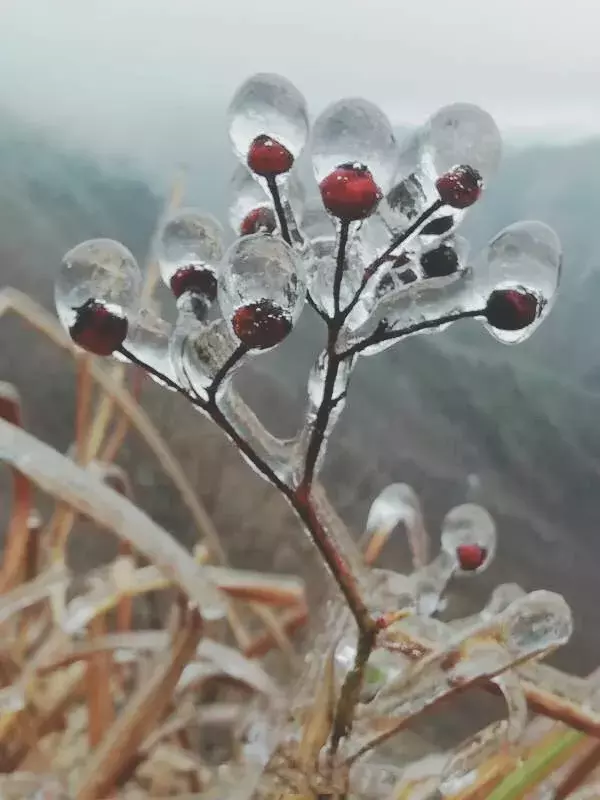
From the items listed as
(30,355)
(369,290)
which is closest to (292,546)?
(30,355)

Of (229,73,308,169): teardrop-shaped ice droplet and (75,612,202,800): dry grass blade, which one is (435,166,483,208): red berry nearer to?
(229,73,308,169): teardrop-shaped ice droplet

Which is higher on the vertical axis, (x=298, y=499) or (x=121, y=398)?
(x=121, y=398)

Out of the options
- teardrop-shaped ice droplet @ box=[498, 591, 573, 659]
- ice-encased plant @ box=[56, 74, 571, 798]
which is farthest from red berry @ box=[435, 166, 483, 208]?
teardrop-shaped ice droplet @ box=[498, 591, 573, 659]

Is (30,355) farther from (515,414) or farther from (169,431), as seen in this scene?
(515,414)

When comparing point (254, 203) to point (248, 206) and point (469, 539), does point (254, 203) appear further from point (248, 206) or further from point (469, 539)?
point (469, 539)

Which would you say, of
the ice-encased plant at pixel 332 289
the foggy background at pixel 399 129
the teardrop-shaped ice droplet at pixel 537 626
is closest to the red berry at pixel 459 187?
the ice-encased plant at pixel 332 289

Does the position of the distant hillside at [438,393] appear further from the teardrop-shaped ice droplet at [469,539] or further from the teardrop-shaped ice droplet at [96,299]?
the teardrop-shaped ice droplet at [96,299]

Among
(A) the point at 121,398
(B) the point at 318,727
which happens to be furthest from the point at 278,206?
(A) the point at 121,398
